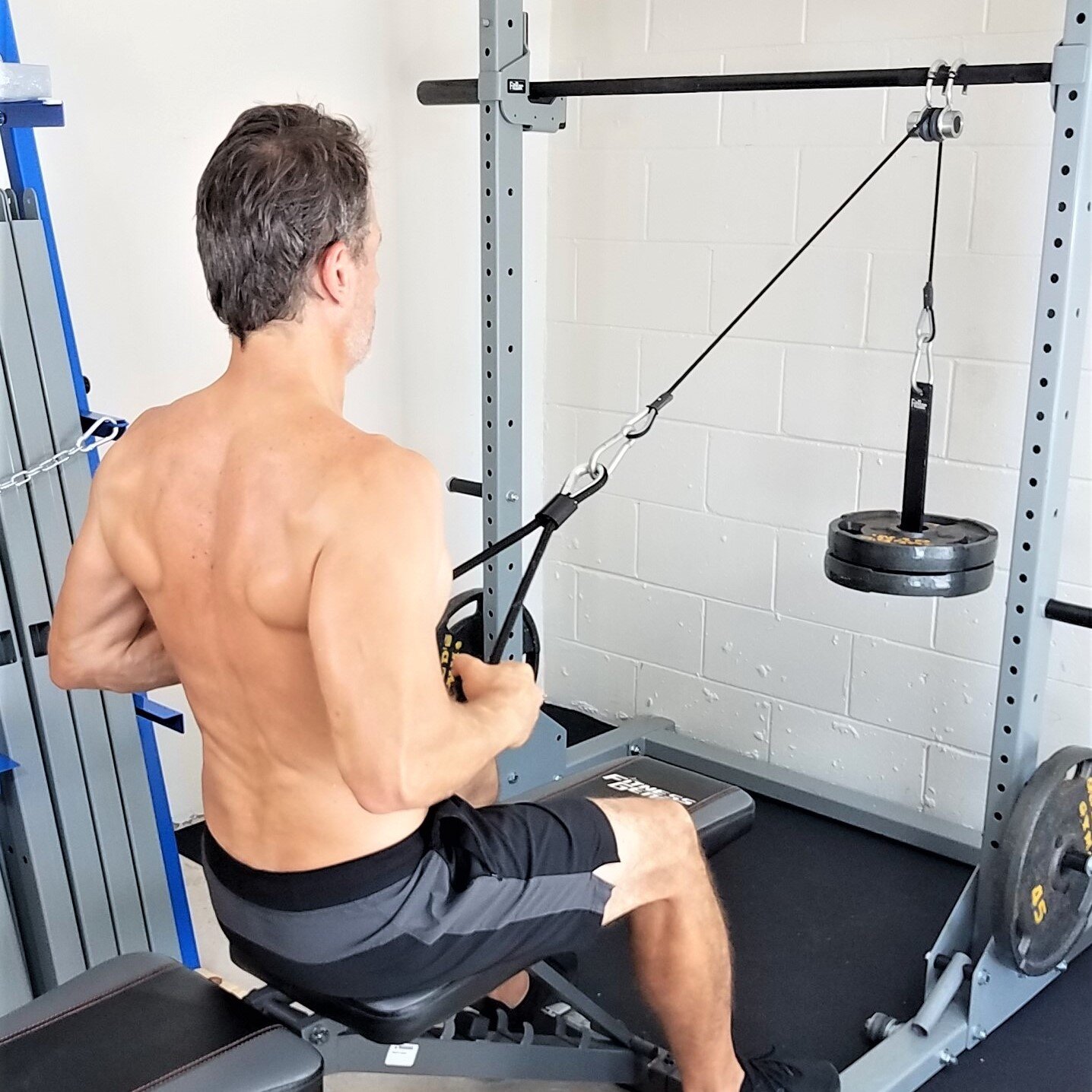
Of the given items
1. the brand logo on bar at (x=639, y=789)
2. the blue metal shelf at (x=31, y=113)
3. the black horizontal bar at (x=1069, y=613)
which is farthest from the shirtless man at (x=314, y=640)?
the black horizontal bar at (x=1069, y=613)

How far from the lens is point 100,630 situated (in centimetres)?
172

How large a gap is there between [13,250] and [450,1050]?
138 centimetres

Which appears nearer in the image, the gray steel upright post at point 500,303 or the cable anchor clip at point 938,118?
the cable anchor clip at point 938,118

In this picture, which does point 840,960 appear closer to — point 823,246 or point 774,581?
point 774,581

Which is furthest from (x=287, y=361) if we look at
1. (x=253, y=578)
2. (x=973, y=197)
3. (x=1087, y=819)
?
(x=973, y=197)

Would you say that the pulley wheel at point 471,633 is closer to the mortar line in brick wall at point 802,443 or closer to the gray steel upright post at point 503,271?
the gray steel upright post at point 503,271

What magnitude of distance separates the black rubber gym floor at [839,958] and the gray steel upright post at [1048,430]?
223 mm

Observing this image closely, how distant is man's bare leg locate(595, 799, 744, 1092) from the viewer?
5.79ft

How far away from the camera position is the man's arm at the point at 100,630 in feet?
5.41

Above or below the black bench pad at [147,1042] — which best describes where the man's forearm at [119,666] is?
above

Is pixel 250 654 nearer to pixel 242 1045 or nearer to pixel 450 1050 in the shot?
pixel 242 1045

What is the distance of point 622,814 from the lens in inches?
70.2

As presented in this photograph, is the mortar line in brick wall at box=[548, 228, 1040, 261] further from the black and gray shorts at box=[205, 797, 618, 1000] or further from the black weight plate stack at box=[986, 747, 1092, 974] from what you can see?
the black and gray shorts at box=[205, 797, 618, 1000]

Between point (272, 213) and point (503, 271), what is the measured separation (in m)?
1.24
